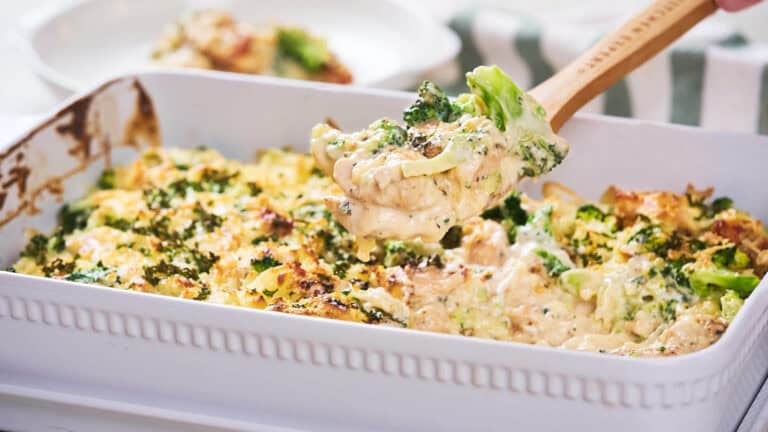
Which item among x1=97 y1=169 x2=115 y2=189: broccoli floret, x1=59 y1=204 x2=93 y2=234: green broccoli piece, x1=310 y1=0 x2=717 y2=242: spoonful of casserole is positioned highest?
x1=310 y1=0 x2=717 y2=242: spoonful of casserole

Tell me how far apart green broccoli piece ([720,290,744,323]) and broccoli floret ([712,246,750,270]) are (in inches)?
5.7

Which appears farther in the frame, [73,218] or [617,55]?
[73,218]

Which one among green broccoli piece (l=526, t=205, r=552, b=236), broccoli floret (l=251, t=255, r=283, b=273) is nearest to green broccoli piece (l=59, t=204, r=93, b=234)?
broccoli floret (l=251, t=255, r=283, b=273)

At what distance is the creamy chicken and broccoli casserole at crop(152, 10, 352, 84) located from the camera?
4.33 metres

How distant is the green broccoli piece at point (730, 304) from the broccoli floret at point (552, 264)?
37cm

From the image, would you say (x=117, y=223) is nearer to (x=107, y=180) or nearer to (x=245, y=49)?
(x=107, y=180)

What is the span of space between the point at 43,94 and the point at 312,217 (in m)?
1.90

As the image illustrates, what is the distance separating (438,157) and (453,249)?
0.52m

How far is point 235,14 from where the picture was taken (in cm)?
483

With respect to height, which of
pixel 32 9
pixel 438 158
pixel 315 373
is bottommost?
pixel 32 9

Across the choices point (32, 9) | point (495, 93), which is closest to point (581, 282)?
point (495, 93)

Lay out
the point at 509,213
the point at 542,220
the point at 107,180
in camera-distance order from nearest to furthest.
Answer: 1. the point at 542,220
2. the point at 509,213
3. the point at 107,180

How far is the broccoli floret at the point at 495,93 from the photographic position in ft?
8.16

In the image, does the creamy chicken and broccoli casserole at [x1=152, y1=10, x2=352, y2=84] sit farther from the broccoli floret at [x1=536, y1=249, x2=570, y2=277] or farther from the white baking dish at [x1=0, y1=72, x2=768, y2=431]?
the white baking dish at [x1=0, y1=72, x2=768, y2=431]
